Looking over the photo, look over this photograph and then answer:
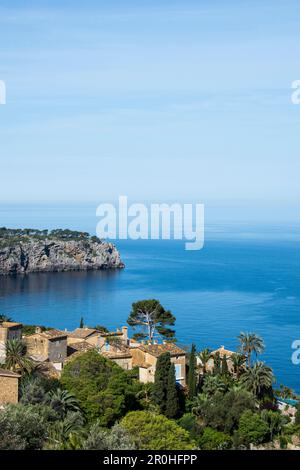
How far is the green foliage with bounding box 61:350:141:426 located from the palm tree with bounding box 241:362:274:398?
720 centimetres

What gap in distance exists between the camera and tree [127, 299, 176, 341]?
49.0m

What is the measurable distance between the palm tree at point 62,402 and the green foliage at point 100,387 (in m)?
0.75

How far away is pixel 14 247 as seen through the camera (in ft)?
498

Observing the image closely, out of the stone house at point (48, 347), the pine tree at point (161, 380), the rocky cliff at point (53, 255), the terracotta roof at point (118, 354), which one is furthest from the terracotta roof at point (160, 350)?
the rocky cliff at point (53, 255)

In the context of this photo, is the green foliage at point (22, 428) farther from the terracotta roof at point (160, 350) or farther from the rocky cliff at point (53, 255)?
the rocky cliff at point (53, 255)

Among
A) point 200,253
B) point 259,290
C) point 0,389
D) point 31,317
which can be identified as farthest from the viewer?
point 200,253

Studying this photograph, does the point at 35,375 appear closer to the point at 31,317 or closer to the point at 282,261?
the point at 31,317

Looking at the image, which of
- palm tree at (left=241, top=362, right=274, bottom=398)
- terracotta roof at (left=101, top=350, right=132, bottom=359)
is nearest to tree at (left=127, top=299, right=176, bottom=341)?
terracotta roof at (left=101, top=350, right=132, bottom=359)

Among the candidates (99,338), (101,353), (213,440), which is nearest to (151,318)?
(99,338)

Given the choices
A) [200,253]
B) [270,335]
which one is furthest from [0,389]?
[200,253]

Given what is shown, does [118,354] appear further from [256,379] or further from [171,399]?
[256,379]

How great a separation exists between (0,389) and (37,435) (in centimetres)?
505

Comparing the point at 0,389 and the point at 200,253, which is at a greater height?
the point at 200,253
